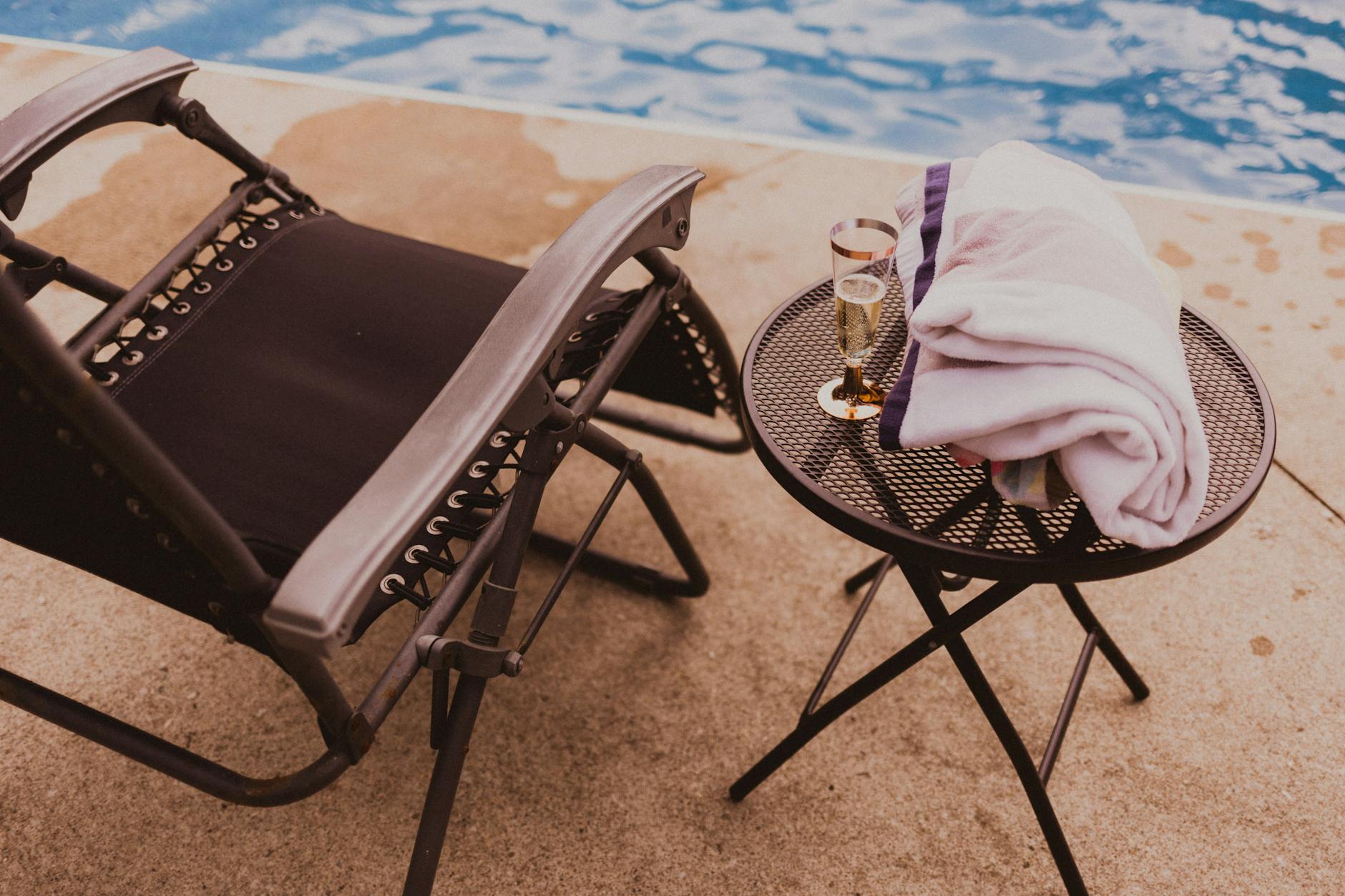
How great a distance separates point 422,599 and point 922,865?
782 millimetres

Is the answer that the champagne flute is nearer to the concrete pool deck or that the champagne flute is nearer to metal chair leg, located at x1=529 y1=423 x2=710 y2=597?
metal chair leg, located at x1=529 y1=423 x2=710 y2=597

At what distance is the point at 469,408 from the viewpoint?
876mm

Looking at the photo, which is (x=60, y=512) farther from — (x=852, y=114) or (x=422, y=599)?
(x=852, y=114)

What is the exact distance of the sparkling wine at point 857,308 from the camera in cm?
104

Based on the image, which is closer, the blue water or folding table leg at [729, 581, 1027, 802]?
folding table leg at [729, 581, 1027, 802]

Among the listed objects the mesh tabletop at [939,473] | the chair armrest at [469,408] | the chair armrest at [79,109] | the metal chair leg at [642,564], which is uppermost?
the chair armrest at [79,109]

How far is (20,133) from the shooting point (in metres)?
1.21

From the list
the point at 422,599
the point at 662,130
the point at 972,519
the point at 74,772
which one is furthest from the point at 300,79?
the point at 972,519

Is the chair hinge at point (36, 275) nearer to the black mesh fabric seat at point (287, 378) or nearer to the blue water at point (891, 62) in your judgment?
the black mesh fabric seat at point (287, 378)

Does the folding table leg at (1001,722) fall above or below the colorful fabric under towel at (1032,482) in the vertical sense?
below

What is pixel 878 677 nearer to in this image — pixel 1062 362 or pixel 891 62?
pixel 1062 362

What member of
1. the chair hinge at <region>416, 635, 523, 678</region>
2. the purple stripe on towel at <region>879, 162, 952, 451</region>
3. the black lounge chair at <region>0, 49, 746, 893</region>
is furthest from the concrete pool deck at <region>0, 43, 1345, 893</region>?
the purple stripe on towel at <region>879, 162, 952, 451</region>

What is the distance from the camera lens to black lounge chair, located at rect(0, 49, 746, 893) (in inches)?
30.8

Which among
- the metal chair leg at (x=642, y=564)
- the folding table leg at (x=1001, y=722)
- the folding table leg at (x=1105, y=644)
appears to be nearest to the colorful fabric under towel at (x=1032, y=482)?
the folding table leg at (x=1001, y=722)
